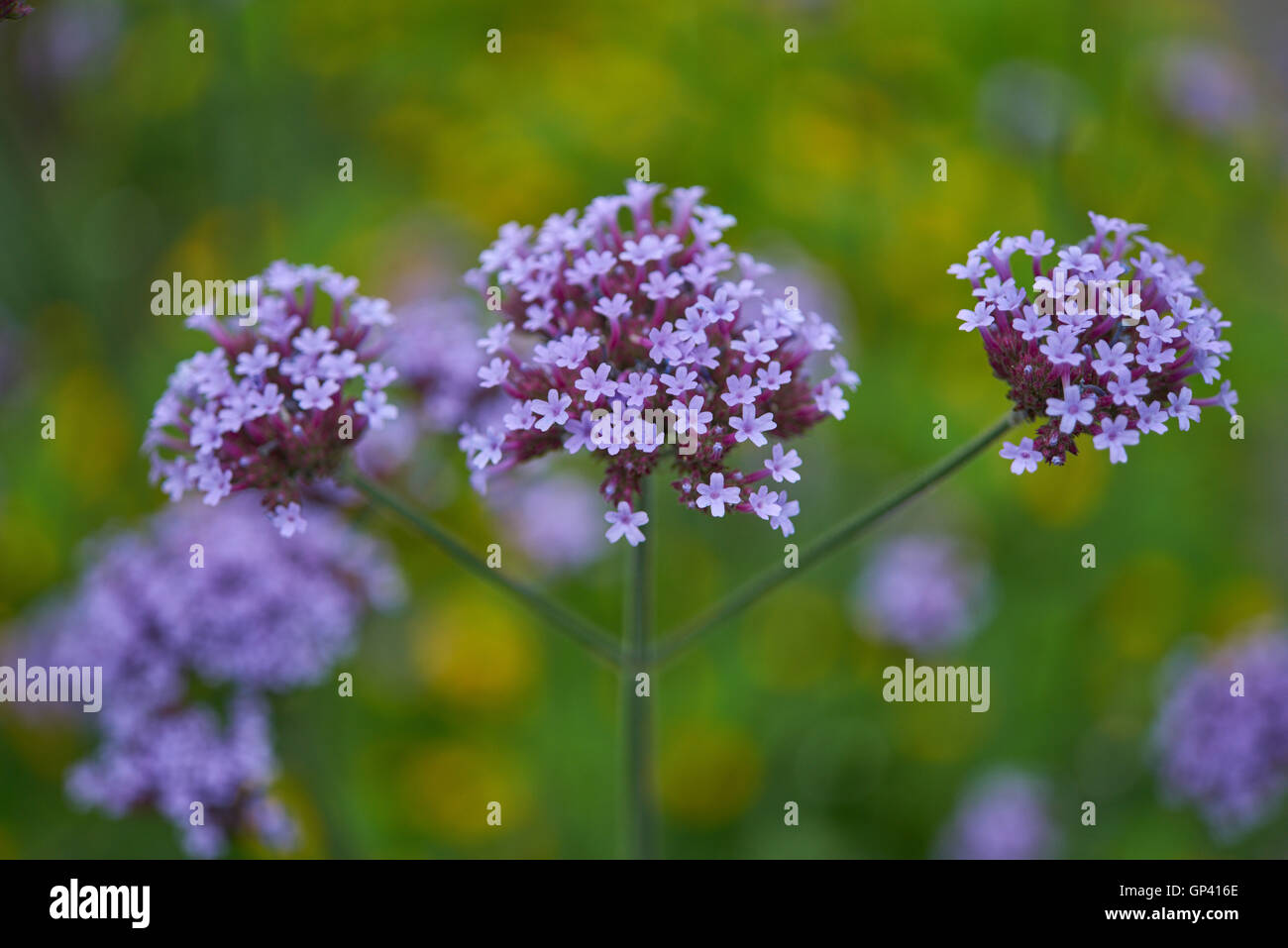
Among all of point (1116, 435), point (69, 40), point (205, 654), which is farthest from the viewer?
point (69, 40)

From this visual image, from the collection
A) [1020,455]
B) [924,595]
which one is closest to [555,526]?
[924,595]

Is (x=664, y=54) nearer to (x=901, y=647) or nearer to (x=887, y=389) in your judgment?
(x=887, y=389)

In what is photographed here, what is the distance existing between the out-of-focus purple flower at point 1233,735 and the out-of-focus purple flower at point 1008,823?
829 millimetres

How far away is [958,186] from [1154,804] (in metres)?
4.00

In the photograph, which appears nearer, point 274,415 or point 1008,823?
point 274,415

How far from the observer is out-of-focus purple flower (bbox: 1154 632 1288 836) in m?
3.76

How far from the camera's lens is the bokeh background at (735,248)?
511cm

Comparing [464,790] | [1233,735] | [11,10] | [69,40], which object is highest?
[69,40]

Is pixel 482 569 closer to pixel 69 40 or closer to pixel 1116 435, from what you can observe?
pixel 1116 435

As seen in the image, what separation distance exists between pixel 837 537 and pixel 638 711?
78 cm

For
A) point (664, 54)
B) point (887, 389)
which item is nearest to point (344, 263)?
point (664, 54)

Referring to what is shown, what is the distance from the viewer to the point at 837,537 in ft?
8.60

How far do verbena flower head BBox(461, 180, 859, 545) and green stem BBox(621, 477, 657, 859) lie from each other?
0.80ft

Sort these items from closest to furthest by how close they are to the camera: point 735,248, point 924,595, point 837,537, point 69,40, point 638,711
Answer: point 837,537 < point 638,711 < point 924,595 < point 69,40 < point 735,248
